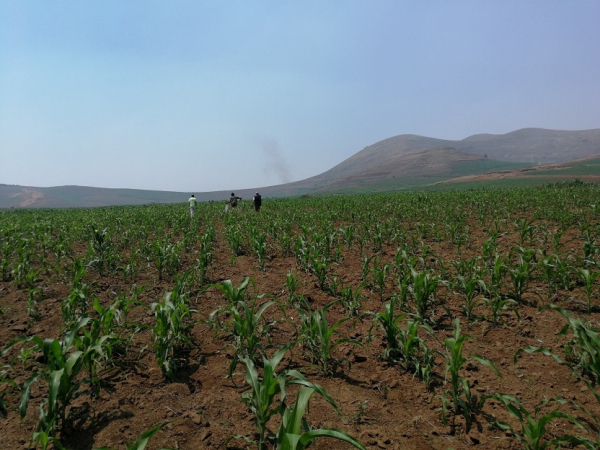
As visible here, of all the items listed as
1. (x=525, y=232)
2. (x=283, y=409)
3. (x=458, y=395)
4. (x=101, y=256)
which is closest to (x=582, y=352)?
(x=458, y=395)

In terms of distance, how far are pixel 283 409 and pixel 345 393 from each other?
1049mm

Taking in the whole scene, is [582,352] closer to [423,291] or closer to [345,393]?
[423,291]

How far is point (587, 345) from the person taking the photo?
2.35 m

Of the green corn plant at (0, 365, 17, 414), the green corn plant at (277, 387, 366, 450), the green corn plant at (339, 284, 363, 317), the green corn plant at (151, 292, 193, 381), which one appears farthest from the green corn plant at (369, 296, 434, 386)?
the green corn plant at (0, 365, 17, 414)

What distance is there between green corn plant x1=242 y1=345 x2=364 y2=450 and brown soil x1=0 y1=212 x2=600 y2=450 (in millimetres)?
237

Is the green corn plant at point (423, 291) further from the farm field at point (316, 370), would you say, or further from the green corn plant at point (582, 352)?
the green corn plant at point (582, 352)

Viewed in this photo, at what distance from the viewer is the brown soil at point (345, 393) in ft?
7.14

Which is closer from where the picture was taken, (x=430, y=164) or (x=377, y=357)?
(x=377, y=357)

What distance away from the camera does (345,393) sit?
8.69 feet

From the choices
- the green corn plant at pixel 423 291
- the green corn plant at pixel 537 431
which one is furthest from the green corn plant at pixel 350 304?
the green corn plant at pixel 537 431

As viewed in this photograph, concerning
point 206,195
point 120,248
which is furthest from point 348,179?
point 120,248

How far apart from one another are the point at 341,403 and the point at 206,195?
13328 cm

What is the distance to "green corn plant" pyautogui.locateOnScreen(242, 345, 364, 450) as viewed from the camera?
4.83 feet

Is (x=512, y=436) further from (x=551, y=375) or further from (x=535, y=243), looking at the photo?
(x=535, y=243)
